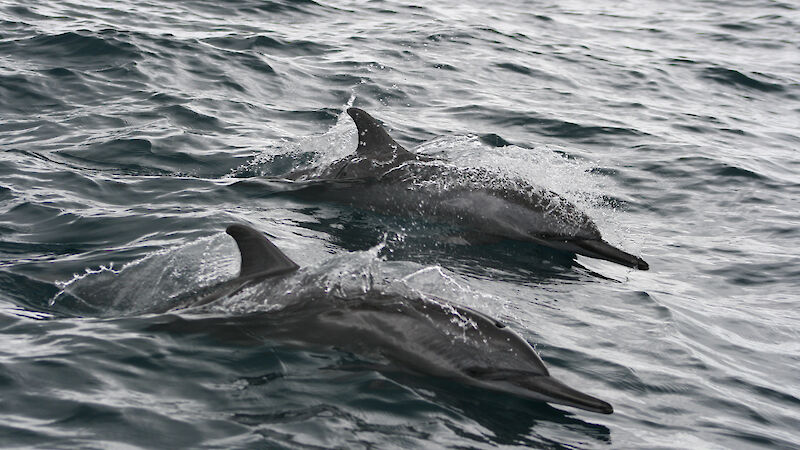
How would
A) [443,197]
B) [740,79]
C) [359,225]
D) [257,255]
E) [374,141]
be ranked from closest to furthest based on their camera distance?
[257,255], [359,225], [443,197], [374,141], [740,79]

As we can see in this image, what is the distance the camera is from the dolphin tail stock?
34.0 ft

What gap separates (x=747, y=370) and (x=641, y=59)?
49.1ft

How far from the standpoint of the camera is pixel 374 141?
1131 centimetres

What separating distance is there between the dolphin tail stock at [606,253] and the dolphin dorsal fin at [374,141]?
7.44 ft

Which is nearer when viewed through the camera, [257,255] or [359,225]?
[257,255]

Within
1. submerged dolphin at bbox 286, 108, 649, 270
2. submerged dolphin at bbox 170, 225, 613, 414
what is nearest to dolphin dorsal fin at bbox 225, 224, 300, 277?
submerged dolphin at bbox 170, 225, 613, 414

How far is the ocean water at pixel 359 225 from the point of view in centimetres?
668

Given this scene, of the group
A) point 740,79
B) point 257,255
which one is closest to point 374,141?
point 257,255

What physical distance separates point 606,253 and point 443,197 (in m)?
1.97

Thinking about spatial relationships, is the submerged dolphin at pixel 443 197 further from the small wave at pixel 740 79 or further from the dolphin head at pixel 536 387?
the small wave at pixel 740 79

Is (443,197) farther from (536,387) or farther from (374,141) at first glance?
(536,387)

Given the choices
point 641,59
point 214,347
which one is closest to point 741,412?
point 214,347

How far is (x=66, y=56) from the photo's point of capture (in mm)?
16250

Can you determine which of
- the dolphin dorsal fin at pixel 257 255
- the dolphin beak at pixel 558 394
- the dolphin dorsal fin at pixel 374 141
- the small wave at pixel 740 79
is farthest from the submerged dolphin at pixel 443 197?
the small wave at pixel 740 79
